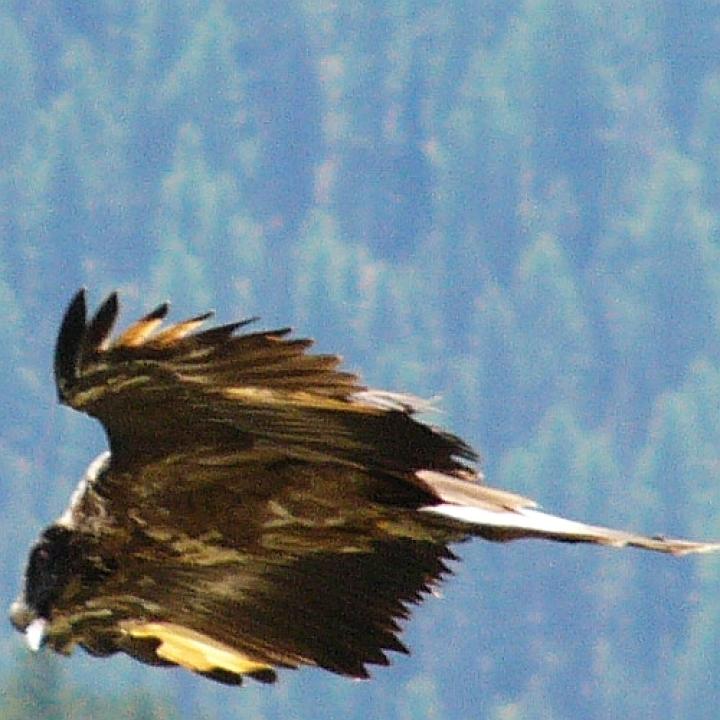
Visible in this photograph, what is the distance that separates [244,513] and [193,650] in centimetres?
34

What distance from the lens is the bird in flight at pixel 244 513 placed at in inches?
116

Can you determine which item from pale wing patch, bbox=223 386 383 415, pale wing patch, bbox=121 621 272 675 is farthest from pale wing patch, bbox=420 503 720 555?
pale wing patch, bbox=121 621 272 675

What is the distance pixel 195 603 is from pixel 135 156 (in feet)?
34.5

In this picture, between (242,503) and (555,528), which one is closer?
(555,528)

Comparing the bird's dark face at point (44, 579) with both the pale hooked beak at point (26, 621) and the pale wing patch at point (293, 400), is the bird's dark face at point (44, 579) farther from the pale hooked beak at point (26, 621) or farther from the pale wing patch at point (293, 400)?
the pale wing patch at point (293, 400)

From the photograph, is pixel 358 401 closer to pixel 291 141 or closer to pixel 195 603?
pixel 195 603

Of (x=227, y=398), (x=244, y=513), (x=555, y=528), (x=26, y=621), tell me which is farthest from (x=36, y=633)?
(x=555, y=528)

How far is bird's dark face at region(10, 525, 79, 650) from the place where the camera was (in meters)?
3.22

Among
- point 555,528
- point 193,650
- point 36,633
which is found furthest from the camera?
point 193,650

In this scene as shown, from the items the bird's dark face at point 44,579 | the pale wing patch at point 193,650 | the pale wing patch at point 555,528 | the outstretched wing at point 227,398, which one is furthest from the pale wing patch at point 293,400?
the pale wing patch at point 193,650

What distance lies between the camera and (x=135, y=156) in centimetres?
1394

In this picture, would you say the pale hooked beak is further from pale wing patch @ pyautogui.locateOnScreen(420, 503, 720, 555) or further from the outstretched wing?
pale wing patch @ pyautogui.locateOnScreen(420, 503, 720, 555)

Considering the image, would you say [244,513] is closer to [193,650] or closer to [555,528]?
[193,650]

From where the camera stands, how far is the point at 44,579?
3277 millimetres
